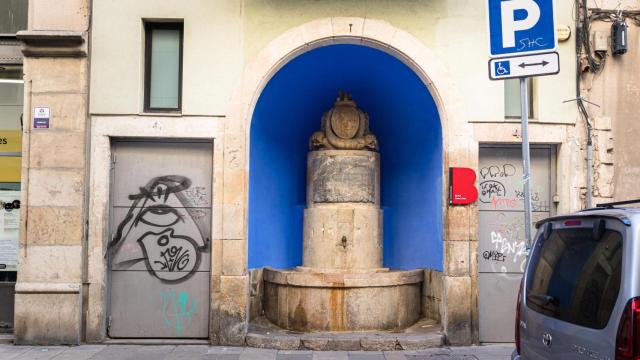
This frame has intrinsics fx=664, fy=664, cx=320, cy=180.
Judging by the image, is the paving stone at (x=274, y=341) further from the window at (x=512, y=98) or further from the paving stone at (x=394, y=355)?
the window at (x=512, y=98)

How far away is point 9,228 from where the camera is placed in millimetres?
9375

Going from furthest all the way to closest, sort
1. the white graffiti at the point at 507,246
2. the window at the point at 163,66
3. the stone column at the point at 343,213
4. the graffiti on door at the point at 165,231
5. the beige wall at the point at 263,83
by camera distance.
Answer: the stone column at the point at 343,213
the window at the point at 163,66
the white graffiti at the point at 507,246
the graffiti on door at the point at 165,231
the beige wall at the point at 263,83

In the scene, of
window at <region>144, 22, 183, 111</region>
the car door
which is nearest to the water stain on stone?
window at <region>144, 22, 183, 111</region>

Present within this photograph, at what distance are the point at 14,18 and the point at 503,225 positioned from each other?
7.53m

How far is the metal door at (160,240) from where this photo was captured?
9.07 meters

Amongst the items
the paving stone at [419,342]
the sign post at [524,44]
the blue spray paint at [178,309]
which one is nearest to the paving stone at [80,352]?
the blue spray paint at [178,309]

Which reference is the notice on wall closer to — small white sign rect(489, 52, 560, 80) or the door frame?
the door frame

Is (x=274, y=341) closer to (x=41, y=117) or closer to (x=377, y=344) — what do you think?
(x=377, y=344)

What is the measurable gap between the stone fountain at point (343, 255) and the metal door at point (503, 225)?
1.31 metres

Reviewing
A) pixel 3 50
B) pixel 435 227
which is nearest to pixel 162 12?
pixel 3 50

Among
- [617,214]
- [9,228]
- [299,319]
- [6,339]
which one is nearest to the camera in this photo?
[617,214]

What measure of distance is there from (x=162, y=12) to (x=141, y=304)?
4032 millimetres

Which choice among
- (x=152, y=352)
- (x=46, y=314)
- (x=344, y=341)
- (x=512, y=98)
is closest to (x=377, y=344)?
(x=344, y=341)

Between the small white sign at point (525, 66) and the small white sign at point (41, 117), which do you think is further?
the small white sign at point (41, 117)
